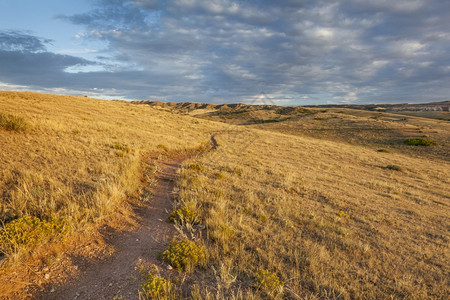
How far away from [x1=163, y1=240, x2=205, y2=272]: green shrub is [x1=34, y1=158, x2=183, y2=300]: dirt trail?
332mm

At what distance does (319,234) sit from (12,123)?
633 inches

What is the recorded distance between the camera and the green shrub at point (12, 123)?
40.1 ft

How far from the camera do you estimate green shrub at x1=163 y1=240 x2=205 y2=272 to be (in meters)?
4.81

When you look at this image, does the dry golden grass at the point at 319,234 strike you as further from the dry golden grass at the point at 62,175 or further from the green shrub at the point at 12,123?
the green shrub at the point at 12,123

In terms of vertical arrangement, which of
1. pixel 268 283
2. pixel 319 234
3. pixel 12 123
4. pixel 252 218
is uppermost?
pixel 12 123

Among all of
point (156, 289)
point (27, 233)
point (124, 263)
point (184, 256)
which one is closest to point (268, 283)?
point (184, 256)

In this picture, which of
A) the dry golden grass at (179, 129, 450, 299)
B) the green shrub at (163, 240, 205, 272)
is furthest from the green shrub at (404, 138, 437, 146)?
the green shrub at (163, 240, 205, 272)

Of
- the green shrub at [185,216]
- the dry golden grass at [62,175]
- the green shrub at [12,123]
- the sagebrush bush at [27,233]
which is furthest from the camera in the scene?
the green shrub at [12,123]

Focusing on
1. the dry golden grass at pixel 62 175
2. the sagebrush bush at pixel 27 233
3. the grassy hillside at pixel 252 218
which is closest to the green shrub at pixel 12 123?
the grassy hillside at pixel 252 218

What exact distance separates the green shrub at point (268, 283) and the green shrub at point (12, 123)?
14.9 meters

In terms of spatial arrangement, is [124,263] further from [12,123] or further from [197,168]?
[12,123]

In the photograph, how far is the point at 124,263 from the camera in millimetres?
4871

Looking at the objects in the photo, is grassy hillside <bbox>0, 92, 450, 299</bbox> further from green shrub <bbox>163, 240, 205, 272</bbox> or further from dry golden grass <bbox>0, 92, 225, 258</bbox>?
green shrub <bbox>163, 240, 205, 272</bbox>

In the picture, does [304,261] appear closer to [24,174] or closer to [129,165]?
A: [129,165]
